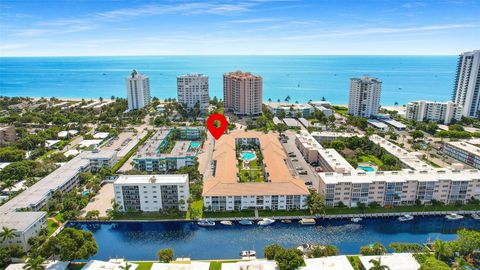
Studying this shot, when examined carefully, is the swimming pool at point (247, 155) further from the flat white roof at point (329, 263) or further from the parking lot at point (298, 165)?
the flat white roof at point (329, 263)

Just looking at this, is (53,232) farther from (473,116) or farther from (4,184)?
(473,116)

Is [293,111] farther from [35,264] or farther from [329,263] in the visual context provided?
[35,264]

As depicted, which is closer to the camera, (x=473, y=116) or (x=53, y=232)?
(x=53, y=232)

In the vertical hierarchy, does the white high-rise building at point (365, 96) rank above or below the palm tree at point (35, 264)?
above

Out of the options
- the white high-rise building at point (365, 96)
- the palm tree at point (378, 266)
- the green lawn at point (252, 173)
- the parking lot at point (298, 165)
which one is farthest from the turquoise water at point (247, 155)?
the white high-rise building at point (365, 96)

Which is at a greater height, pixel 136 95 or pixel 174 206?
pixel 136 95

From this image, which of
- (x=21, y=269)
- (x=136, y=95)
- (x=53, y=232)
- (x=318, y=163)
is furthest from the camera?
(x=136, y=95)

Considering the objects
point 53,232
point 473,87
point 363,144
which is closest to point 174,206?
point 53,232


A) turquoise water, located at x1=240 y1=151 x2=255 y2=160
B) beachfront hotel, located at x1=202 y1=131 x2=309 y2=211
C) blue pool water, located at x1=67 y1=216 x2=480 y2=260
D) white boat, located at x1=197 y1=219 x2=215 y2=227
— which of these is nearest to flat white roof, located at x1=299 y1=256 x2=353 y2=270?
blue pool water, located at x1=67 y1=216 x2=480 y2=260

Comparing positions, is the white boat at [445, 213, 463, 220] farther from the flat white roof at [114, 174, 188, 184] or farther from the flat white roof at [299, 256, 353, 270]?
the flat white roof at [114, 174, 188, 184]
